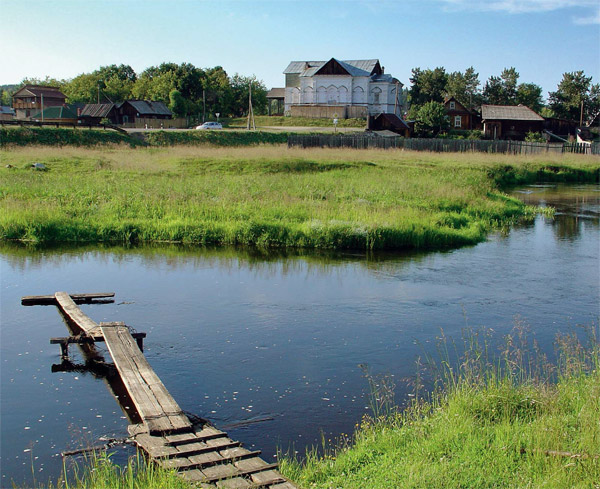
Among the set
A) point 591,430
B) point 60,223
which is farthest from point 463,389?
point 60,223

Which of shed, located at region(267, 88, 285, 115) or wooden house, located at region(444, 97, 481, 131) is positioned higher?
shed, located at region(267, 88, 285, 115)

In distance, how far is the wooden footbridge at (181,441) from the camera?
20.8 ft

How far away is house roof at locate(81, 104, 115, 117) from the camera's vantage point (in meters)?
82.1

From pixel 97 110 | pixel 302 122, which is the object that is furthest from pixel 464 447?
pixel 97 110

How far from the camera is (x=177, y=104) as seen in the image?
85938mm

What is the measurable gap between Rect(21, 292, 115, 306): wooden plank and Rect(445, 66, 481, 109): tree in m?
103

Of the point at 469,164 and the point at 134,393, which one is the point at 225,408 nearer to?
the point at 134,393

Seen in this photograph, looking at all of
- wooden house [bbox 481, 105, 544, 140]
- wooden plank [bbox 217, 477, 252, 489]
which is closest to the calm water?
wooden plank [bbox 217, 477, 252, 489]

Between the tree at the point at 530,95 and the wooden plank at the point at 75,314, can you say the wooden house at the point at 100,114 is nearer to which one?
the tree at the point at 530,95

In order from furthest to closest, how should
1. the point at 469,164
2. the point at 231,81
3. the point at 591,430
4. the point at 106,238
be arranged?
the point at 231,81
the point at 469,164
the point at 106,238
the point at 591,430

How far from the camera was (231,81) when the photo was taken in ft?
346

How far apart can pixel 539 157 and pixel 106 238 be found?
4114cm

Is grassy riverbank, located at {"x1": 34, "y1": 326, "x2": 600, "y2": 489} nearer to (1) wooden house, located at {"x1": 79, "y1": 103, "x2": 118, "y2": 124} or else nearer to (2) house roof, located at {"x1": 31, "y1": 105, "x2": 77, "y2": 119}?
(1) wooden house, located at {"x1": 79, "y1": 103, "x2": 118, "y2": 124}

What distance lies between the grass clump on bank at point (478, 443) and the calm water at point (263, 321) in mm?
793
